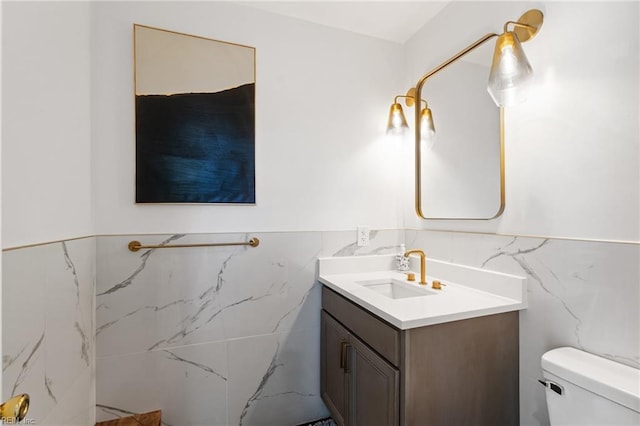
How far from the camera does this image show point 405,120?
6.08ft

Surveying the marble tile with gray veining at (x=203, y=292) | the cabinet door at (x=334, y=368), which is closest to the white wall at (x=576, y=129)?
the cabinet door at (x=334, y=368)

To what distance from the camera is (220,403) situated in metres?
1.58

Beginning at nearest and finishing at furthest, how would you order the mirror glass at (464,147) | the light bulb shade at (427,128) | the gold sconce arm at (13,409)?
the gold sconce arm at (13,409) < the mirror glass at (464,147) < the light bulb shade at (427,128)

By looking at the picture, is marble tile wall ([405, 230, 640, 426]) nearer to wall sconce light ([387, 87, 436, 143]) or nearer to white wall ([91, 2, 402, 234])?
wall sconce light ([387, 87, 436, 143])

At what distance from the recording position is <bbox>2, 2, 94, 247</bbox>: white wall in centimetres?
83

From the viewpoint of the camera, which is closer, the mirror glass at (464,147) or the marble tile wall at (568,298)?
the marble tile wall at (568,298)

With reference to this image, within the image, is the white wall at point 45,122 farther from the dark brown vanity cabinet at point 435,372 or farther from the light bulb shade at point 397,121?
the light bulb shade at point 397,121

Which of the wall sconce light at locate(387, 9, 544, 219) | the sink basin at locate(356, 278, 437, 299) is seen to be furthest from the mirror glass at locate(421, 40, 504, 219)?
the sink basin at locate(356, 278, 437, 299)

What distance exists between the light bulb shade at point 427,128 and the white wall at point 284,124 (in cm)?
22

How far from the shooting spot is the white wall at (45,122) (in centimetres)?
83

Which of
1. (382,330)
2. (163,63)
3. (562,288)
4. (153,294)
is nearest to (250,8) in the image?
(163,63)

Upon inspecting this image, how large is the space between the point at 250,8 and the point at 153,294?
5.11 ft

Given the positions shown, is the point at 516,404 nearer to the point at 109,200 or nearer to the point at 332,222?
the point at 332,222

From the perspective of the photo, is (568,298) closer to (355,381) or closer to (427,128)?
(355,381)
